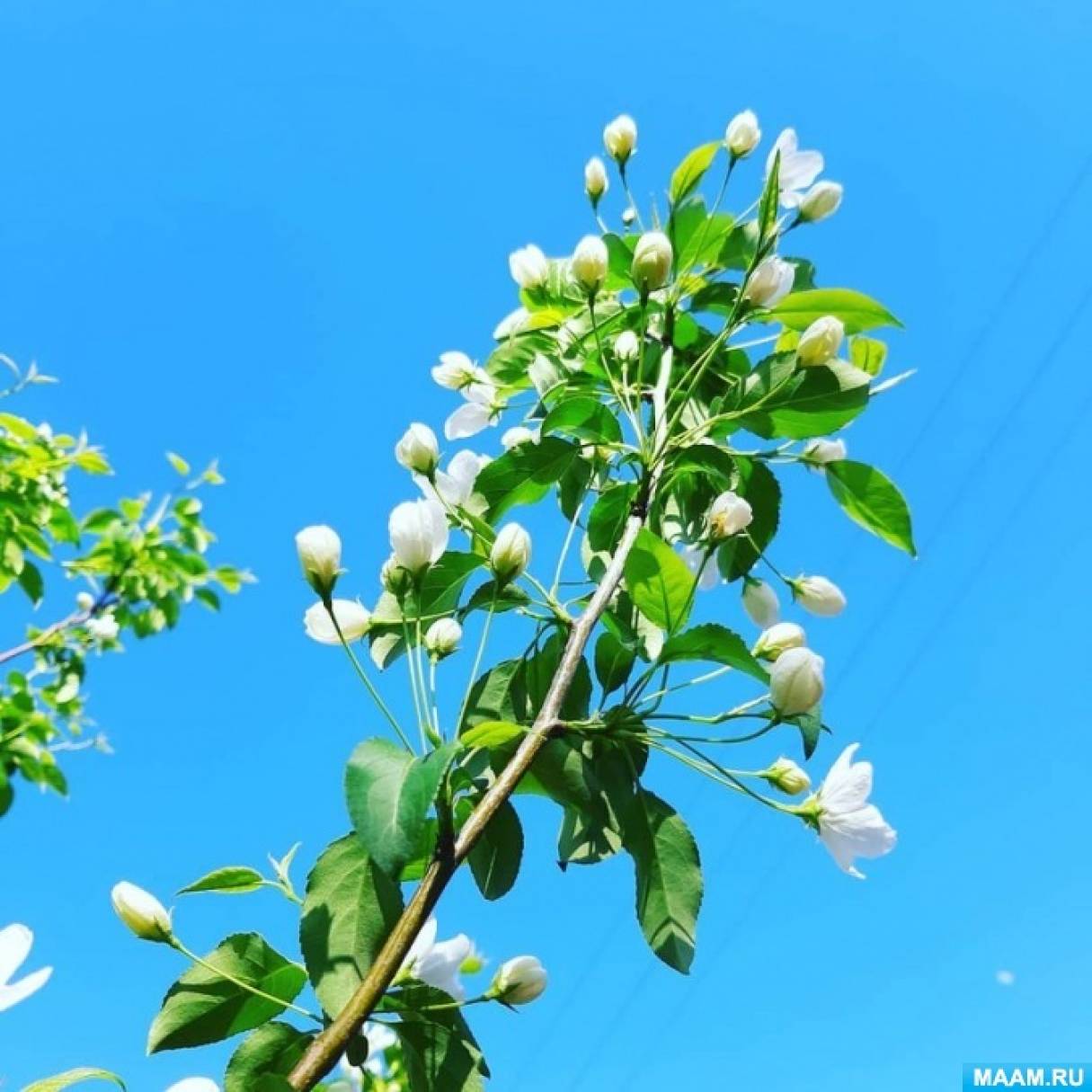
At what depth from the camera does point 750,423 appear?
116 centimetres

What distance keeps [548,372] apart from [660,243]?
30 centimetres

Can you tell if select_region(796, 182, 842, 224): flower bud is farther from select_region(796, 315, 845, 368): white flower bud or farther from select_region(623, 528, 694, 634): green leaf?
select_region(623, 528, 694, 634): green leaf

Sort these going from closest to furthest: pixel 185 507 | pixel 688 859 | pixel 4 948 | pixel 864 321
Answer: pixel 4 948
pixel 688 859
pixel 864 321
pixel 185 507

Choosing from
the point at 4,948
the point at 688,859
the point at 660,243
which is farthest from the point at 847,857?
the point at 4,948

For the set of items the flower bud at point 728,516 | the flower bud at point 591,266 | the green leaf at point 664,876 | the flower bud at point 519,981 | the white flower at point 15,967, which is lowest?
the white flower at point 15,967

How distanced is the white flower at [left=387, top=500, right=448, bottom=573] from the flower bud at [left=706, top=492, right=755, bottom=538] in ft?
1.01

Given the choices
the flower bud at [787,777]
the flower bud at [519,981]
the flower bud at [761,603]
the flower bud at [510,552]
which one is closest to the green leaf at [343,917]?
the flower bud at [519,981]

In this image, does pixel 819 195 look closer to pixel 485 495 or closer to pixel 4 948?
pixel 485 495

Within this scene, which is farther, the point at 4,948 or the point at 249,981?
the point at 249,981

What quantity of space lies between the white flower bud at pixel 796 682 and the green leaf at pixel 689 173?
0.72 meters

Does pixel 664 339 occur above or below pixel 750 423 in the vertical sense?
above

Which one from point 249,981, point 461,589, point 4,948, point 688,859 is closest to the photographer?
point 4,948

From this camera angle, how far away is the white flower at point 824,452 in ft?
4.27

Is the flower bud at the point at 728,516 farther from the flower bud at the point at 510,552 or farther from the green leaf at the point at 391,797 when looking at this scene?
the green leaf at the point at 391,797
